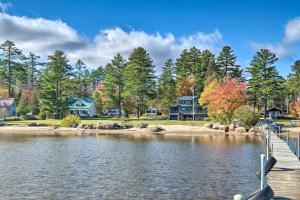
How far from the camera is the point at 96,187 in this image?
2567 cm

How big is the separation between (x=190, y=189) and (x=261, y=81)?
285 ft

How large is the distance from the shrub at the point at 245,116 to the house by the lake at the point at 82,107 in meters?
50.2

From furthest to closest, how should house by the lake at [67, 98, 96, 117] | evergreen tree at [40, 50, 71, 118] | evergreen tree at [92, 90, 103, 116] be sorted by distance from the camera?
evergreen tree at [92, 90, 103, 116]
house by the lake at [67, 98, 96, 117]
evergreen tree at [40, 50, 71, 118]

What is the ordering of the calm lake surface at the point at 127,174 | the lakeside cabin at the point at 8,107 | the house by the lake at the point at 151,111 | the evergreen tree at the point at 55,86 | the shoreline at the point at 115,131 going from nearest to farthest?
the calm lake surface at the point at 127,174
the shoreline at the point at 115,131
the evergreen tree at the point at 55,86
the lakeside cabin at the point at 8,107
the house by the lake at the point at 151,111

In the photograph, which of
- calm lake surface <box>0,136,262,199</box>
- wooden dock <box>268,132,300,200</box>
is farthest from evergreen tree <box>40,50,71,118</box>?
wooden dock <box>268,132,300,200</box>

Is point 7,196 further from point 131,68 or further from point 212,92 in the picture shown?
point 131,68

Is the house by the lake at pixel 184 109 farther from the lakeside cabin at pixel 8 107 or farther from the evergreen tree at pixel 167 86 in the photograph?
the lakeside cabin at pixel 8 107

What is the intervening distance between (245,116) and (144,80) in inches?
1401

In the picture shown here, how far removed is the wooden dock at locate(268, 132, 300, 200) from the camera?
20.4 metres

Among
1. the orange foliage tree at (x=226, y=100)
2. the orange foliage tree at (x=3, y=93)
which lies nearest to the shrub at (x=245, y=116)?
the orange foliage tree at (x=226, y=100)

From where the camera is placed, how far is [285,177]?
2531 cm

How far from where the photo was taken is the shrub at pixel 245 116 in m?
80.6

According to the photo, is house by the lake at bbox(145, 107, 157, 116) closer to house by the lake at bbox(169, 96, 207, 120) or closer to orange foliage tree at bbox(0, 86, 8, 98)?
house by the lake at bbox(169, 96, 207, 120)

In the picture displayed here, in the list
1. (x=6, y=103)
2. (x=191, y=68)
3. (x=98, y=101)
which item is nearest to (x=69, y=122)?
(x=6, y=103)
